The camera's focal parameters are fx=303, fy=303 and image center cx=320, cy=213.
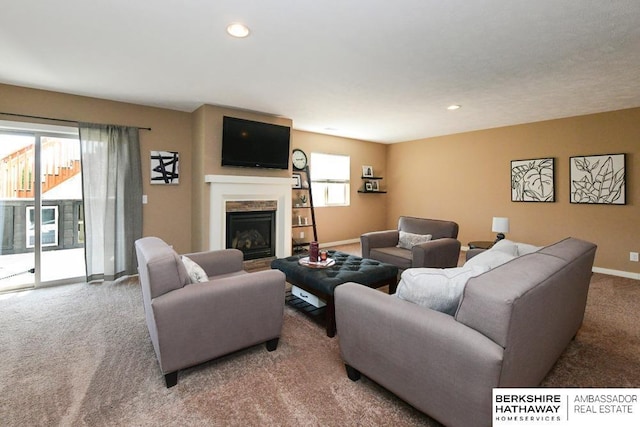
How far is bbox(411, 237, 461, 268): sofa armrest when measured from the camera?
12.1 ft

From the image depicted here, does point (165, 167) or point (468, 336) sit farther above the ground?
point (165, 167)

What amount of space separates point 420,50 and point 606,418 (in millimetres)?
2717

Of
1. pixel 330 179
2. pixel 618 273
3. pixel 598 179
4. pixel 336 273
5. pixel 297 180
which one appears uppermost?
pixel 330 179

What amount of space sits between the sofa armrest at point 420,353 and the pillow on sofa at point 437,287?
7 centimetres

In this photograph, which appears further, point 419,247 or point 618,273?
point 618,273

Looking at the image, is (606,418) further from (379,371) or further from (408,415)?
(379,371)

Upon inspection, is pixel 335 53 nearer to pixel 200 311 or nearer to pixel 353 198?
pixel 200 311

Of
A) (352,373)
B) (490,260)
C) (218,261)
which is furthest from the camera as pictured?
(218,261)

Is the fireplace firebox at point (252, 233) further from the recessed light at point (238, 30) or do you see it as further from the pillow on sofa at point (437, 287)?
the pillow on sofa at point (437, 287)

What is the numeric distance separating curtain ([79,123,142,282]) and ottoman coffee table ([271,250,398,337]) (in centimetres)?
235

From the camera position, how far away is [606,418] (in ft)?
4.63

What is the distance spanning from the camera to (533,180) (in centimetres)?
517

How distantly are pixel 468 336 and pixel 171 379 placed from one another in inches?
68.8

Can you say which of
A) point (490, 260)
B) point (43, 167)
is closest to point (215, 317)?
point (490, 260)
